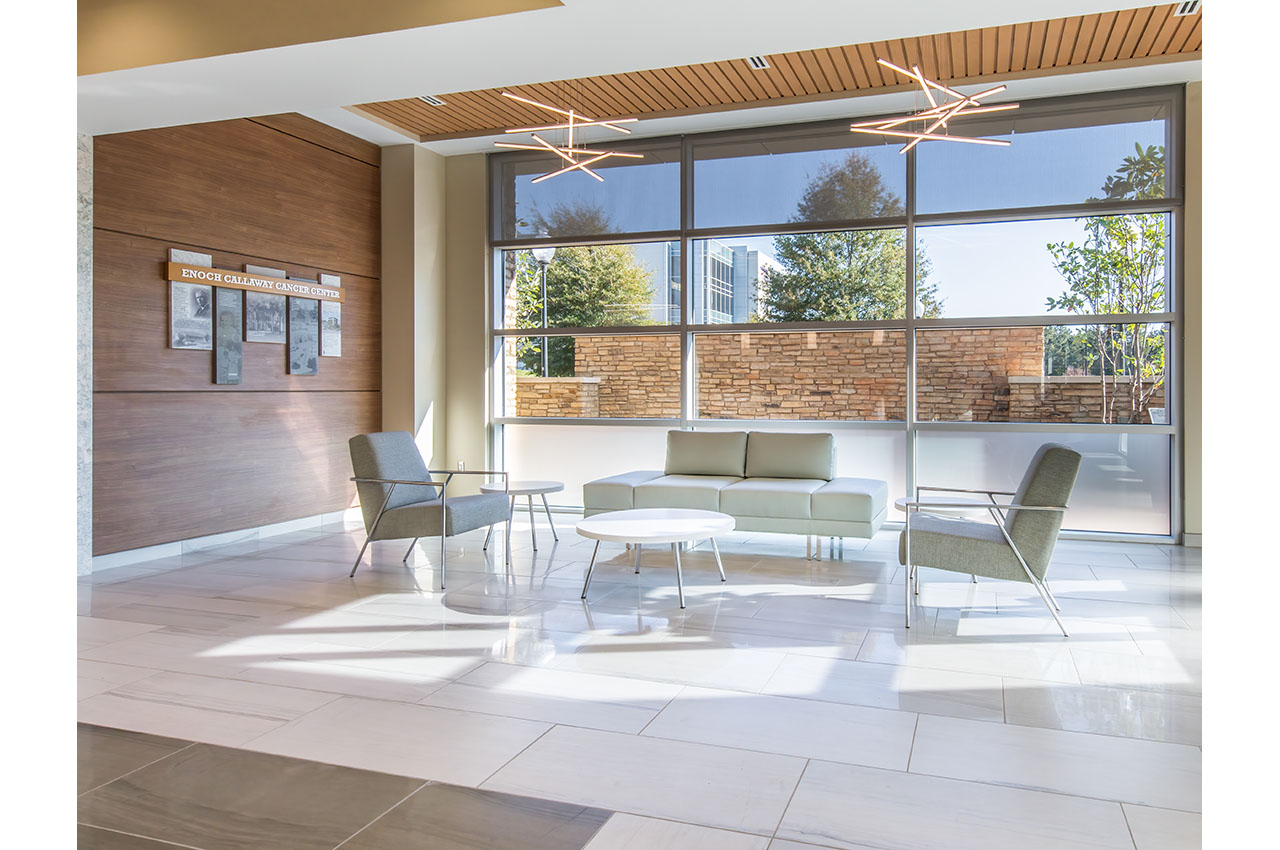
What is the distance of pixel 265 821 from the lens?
2.74m

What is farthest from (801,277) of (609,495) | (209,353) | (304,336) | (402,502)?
(209,353)

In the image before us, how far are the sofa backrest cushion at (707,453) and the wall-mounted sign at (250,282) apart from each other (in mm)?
3506

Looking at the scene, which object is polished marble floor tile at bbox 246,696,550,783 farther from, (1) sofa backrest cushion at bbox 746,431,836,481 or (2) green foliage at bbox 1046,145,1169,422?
(2) green foliage at bbox 1046,145,1169,422

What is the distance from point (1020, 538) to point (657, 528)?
6.74 ft

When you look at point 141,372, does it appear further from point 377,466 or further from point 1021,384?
point 1021,384

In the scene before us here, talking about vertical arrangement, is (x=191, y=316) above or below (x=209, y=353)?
above

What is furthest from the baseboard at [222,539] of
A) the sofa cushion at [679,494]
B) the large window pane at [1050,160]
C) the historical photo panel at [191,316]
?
the large window pane at [1050,160]

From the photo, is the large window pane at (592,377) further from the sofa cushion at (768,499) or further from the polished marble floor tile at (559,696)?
the polished marble floor tile at (559,696)

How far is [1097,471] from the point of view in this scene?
25.7ft

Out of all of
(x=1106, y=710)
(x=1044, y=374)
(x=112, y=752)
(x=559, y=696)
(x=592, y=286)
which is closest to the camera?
(x=112, y=752)

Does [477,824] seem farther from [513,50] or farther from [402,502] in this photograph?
[402,502]

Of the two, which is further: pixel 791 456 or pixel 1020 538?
pixel 791 456

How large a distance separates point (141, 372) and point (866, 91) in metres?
6.21
